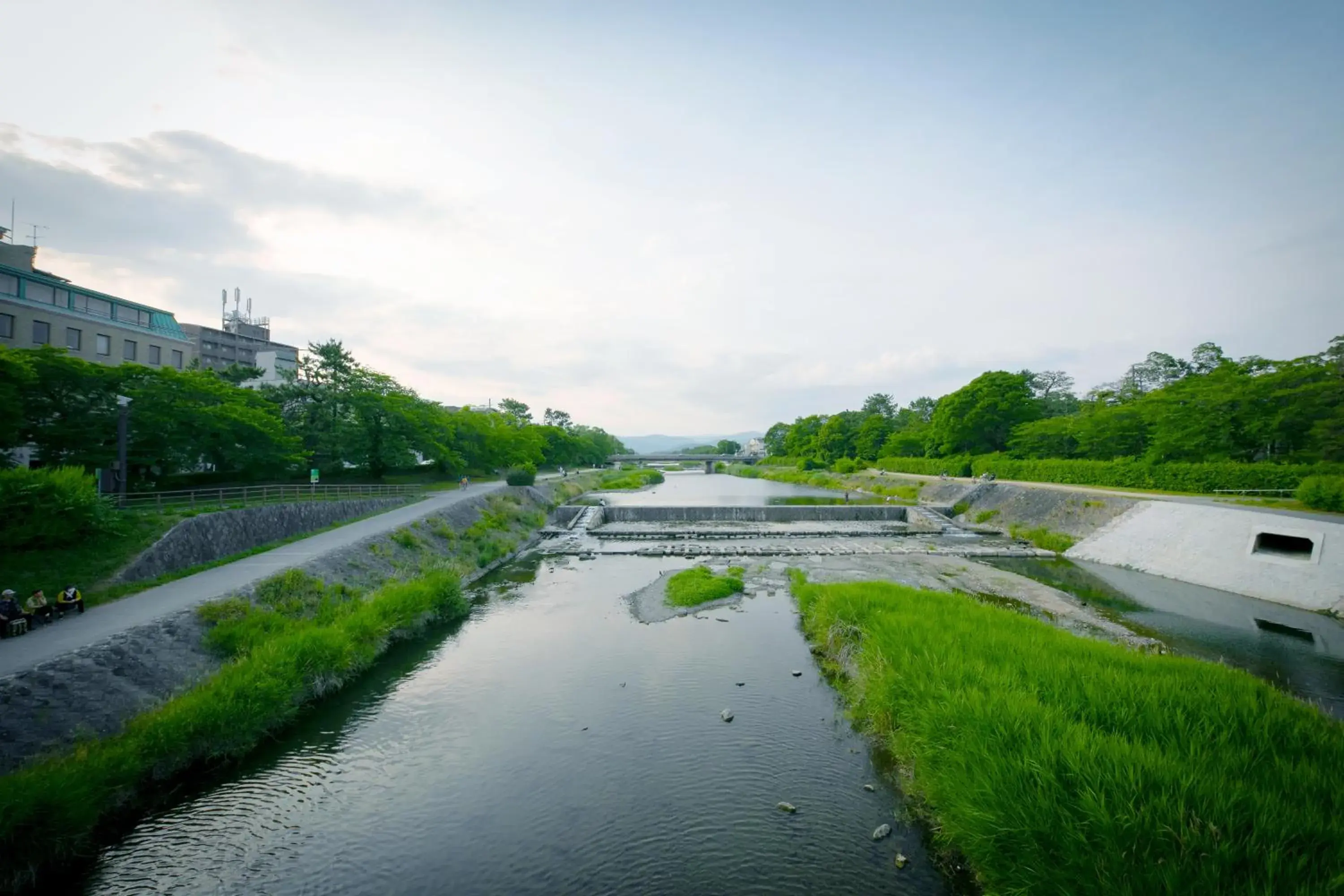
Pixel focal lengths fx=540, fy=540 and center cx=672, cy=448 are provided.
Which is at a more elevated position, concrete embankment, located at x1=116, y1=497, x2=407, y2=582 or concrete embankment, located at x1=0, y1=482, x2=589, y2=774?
concrete embankment, located at x1=116, y1=497, x2=407, y2=582

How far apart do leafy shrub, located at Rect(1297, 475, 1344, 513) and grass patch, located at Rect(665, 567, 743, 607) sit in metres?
21.7

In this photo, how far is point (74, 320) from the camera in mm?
27859

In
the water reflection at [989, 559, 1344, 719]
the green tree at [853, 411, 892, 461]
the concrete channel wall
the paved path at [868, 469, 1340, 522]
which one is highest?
the green tree at [853, 411, 892, 461]

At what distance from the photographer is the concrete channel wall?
35.4 metres

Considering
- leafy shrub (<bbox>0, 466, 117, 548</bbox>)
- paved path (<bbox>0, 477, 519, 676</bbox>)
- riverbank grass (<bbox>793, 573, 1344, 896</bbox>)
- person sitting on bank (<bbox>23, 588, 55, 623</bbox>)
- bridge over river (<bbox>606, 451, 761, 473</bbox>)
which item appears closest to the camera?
riverbank grass (<bbox>793, 573, 1344, 896</bbox>)

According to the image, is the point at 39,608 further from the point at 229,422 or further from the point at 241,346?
the point at 241,346

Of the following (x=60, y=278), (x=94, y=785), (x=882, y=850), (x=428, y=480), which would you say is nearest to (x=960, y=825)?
(x=882, y=850)

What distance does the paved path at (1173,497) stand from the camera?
63.0 feet

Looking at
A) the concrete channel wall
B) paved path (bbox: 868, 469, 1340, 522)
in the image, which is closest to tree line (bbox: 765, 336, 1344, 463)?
paved path (bbox: 868, 469, 1340, 522)

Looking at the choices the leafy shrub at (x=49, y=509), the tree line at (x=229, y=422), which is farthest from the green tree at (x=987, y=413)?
the leafy shrub at (x=49, y=509)

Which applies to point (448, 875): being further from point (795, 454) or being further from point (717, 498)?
point (795, 454)

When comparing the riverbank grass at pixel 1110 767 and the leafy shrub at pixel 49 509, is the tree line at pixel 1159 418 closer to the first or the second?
the riverbank grass at pixel 1110 767

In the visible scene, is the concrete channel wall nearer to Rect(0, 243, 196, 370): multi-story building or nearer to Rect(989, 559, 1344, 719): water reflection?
Rect(989, 559, 1344, 719): water reflection

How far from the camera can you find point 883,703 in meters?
8.63
